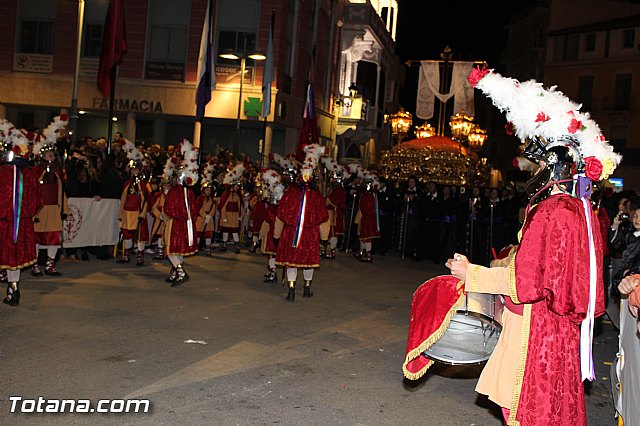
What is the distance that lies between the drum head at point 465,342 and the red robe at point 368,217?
1412 cm

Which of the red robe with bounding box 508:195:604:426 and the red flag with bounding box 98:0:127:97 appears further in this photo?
the red flag with bounding box 98:0:127:97

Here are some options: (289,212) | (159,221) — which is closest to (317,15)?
(159,221)

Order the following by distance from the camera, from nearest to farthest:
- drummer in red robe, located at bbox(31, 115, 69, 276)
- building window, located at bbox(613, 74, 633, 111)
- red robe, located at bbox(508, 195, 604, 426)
→ red robe, located at bbox(508, 195, 604, 426), drummer in red robe, located at bbox(31, 115, 69, 276), building window, located at bbox(613, 74, 633, 111)

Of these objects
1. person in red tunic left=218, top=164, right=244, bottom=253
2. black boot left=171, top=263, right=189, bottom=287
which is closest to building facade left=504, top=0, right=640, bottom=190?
person in red tunic left=218, top=164, right=244, bottom=253

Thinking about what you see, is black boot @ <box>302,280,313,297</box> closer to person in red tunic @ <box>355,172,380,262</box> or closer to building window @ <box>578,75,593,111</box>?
person in red tunic @ <box>355,172,380,262</box>

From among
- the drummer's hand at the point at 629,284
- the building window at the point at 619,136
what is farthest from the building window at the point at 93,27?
the building window at the point at 619,136

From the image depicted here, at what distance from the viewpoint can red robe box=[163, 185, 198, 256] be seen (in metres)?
11.8

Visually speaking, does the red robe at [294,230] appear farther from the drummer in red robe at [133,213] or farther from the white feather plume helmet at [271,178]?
the drummer in red robe at [133,213]

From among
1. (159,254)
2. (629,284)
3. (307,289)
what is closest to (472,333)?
(629,284)

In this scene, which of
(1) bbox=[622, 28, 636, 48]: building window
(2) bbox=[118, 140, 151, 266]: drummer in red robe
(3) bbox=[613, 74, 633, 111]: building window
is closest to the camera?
(2) bbox=[118, 140, 151, 266]: drummer in red robe

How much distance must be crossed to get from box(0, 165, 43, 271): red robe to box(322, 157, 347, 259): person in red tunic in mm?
9736

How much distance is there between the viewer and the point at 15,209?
8820 millimetres

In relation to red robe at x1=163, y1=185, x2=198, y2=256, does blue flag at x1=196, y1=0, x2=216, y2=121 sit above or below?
above

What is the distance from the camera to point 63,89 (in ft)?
93.6
